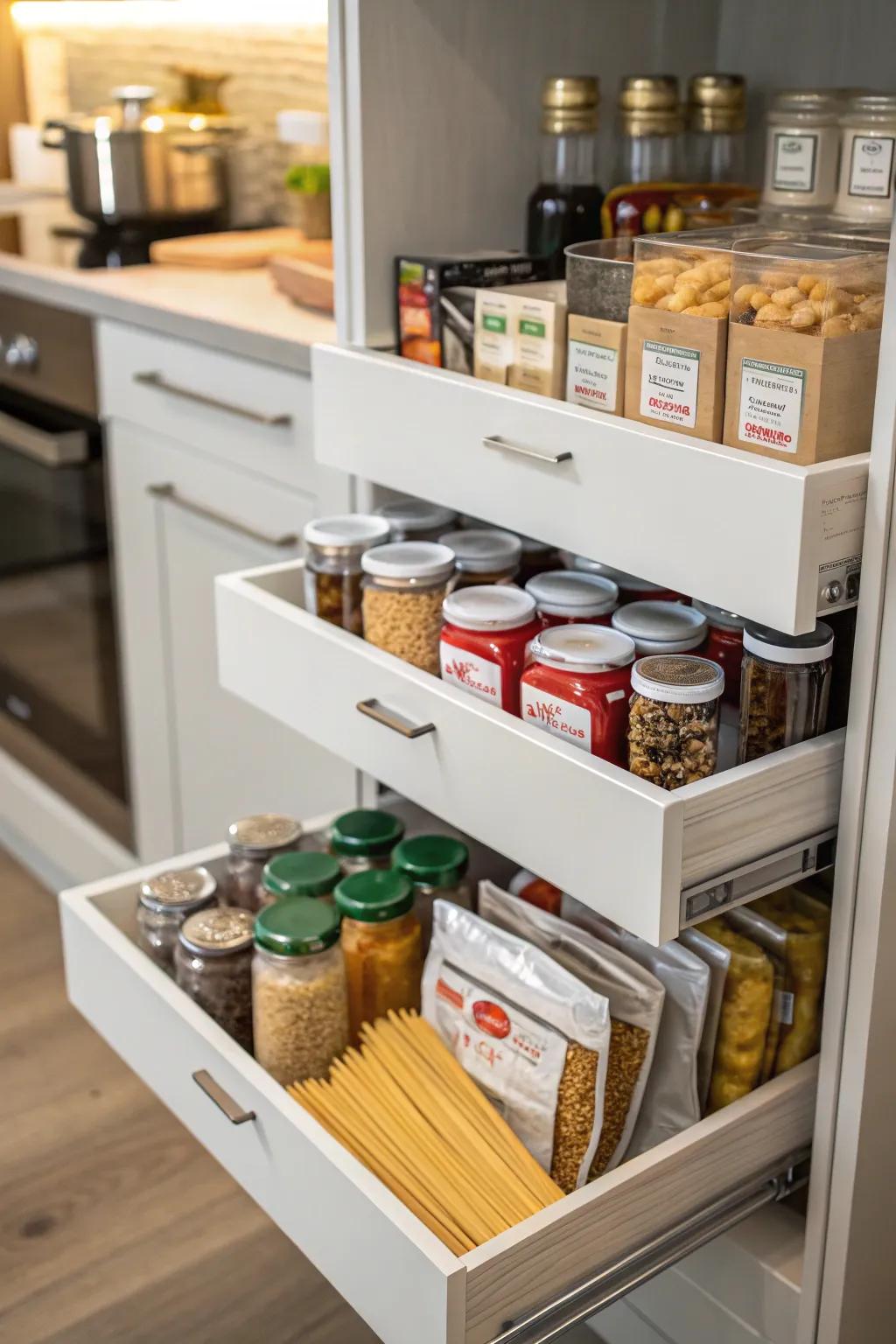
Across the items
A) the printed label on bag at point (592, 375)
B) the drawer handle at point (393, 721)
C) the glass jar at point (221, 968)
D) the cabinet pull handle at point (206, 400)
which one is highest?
the printed label on bag at point (592, 375)

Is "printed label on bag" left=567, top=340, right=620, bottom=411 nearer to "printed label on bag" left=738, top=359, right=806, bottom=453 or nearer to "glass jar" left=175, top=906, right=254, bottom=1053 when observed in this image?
"printed label on bag" left=738, top=359, right=806, bottom=453

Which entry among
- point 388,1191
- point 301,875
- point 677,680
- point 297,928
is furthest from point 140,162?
point 388,1191

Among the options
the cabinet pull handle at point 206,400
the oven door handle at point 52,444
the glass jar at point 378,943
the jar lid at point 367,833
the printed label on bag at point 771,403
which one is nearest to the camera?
the printed label on bag at point 771,403

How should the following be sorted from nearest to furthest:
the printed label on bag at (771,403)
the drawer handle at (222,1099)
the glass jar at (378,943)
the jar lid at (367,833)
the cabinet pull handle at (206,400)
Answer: the printed label on bag at (771,403) → the drawer handle at (222,1099) → the glass jar at (378,943) → the jar lid at (367,833) → the cabinet pull handle at (206,400)

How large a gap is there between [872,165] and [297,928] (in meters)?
0.74

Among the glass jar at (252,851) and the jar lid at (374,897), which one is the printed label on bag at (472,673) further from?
the glass jar at (252,851)

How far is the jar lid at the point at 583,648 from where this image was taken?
105cm

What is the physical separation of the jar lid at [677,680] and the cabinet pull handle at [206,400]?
2.44ft

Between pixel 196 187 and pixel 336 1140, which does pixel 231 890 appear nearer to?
pixel 336 1140

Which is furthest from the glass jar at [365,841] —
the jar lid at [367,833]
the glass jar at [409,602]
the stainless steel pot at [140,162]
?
the stainless steel pot at [140,162]

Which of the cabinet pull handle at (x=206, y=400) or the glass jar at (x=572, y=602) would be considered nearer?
the glass jar at (x=572, y=602)

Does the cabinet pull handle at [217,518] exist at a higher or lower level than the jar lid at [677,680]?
lower

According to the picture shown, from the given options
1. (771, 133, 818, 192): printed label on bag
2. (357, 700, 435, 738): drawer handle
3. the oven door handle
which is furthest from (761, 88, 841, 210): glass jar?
the oven door handle

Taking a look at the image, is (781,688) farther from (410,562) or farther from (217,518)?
(217,518)
